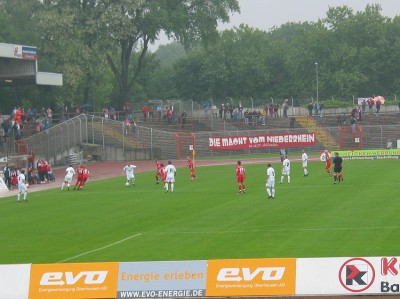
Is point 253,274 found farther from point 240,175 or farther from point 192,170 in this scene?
point 192,170

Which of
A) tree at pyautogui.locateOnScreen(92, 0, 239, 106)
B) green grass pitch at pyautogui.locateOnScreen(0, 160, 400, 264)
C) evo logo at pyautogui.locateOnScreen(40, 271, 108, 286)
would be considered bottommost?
green grass pitch at pyautogui.locateOnScreen(0, 160, 400, 264)

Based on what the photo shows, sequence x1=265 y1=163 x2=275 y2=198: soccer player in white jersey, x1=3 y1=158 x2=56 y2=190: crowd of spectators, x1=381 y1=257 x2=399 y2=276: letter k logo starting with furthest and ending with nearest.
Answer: x1=3 y1=158 x2=56 y2=190: crowd of spectators, x1=265 y1=163 x2=275 y2=198: soccer player in white jersey, x1=381 y1=257 x2=399 y2=276: letter k logo

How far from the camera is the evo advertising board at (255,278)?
23688 millimetres

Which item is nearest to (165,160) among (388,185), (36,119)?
(36,119)

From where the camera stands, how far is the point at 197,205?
45.3 meters

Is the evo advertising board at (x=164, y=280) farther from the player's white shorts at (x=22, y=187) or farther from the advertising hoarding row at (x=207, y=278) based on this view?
the player's white shorts at (x=22, y=187)

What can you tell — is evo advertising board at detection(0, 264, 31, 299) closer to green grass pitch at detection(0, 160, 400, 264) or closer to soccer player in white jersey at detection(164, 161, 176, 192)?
green grass pitch at detection(0, 160, 400, 264)

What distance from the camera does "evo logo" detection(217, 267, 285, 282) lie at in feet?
77.8

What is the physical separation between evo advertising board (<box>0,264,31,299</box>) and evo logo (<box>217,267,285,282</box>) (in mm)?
5008

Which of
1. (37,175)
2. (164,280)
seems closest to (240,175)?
(37,175)

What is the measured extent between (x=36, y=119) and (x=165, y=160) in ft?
37.1

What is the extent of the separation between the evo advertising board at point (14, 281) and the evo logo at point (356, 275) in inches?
313

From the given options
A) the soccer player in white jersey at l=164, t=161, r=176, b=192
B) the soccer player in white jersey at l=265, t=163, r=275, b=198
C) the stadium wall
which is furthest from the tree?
the soccer player in white jersey at l=265, t=163, r=275, b=198

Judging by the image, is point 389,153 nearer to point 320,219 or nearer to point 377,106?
point 377,106
